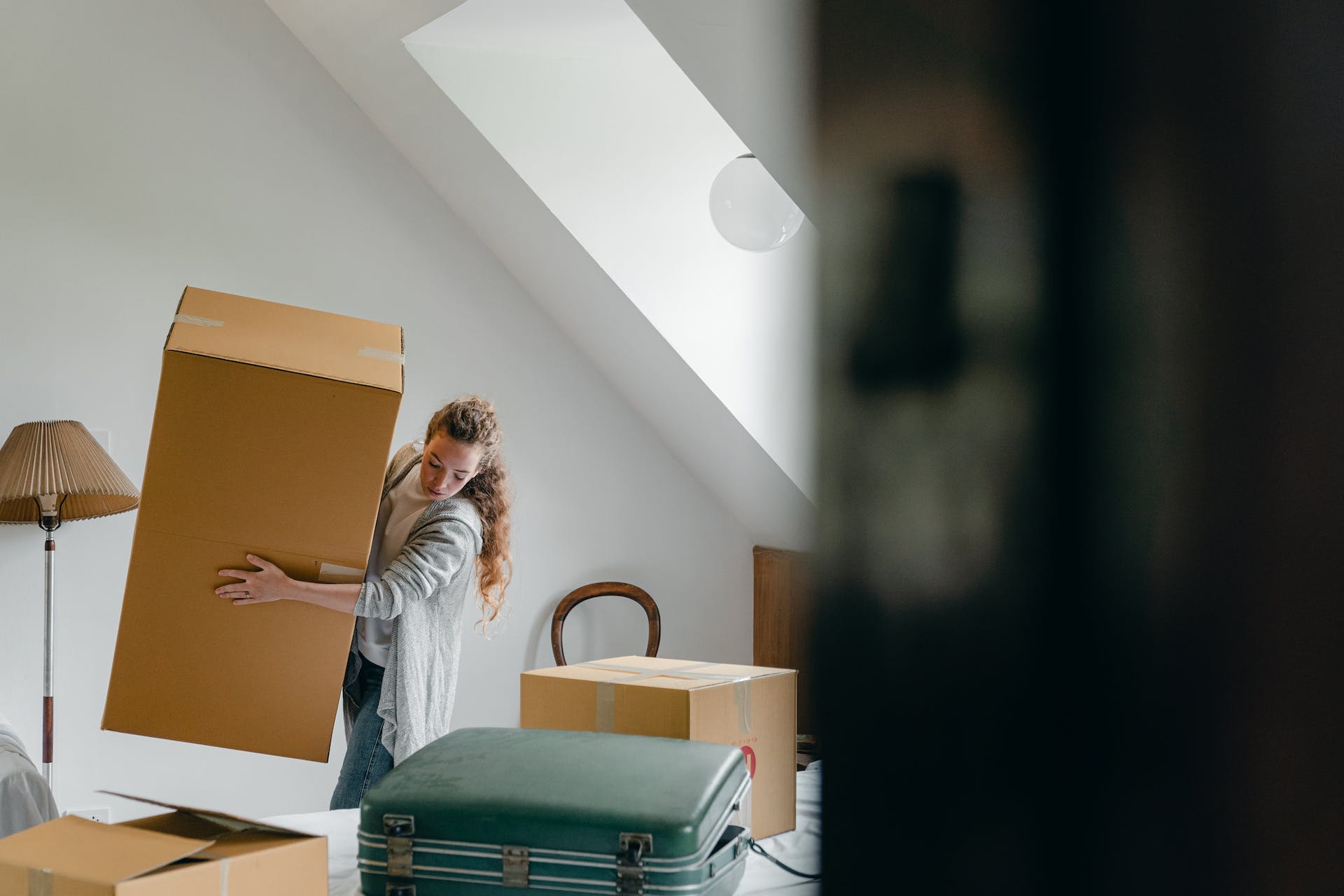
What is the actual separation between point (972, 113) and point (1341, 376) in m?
0.04

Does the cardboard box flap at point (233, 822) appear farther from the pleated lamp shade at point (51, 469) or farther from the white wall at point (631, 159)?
the white wall at point (631, 159)

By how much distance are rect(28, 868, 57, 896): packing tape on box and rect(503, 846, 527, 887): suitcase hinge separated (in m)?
0.43

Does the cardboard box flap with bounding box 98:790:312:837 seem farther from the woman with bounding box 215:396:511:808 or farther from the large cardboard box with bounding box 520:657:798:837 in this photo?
the woman with bounding box 215:396:511:808

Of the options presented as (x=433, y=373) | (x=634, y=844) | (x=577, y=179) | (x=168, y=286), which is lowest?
(x=634, y=844)

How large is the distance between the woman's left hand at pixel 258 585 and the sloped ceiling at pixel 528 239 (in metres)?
1.42

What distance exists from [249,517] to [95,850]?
0.57 m

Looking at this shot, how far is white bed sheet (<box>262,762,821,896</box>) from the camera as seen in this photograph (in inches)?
49.5

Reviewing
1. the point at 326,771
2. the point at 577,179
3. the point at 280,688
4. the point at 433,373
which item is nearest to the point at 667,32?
the point at 577,179

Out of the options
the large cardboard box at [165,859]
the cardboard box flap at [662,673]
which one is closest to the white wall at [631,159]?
the cardboard box flap at [662,673]

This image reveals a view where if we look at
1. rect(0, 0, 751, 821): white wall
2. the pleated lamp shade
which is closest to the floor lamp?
the pleated lamp shade

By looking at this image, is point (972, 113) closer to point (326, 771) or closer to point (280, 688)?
point (280, 688)

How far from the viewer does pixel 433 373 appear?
3.22 metres

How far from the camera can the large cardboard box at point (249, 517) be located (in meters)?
1.44

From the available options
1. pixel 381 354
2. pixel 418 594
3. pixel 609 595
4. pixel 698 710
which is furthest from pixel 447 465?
pixel 609 595
